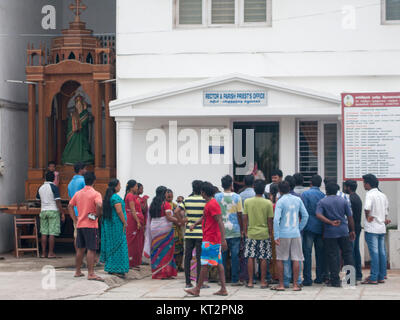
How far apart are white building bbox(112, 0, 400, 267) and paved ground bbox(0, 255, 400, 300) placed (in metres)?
3.28

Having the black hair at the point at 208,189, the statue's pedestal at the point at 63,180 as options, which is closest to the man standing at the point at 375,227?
the black hair at the point at 208,189

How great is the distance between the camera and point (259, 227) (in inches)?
476

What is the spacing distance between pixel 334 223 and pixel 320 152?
164 inches

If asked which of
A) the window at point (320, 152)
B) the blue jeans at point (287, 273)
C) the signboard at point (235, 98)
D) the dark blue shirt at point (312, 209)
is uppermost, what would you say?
the signboard at point (235, 98)

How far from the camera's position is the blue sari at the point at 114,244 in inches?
498

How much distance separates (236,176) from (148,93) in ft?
8.25

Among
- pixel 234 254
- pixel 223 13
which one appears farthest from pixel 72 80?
pixel 234 254

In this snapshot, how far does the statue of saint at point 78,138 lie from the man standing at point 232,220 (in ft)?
17.8

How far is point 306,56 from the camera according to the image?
1609cm

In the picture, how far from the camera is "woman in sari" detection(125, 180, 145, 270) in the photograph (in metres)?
13.8

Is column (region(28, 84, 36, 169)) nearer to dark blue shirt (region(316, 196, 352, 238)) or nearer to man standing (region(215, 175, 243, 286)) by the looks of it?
man standing (region(215, 175, 243, 286))

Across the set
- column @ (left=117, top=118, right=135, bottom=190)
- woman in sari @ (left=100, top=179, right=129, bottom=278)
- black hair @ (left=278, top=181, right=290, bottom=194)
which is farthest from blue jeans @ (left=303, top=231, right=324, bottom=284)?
column @ (left=117, top=118, right=135, bottom=190)

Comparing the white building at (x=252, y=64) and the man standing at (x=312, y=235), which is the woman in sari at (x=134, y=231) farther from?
the man standing at (x=312, y=235)

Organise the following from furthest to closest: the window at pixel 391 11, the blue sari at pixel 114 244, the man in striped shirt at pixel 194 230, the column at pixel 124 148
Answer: the window at pixel 391 11
the column at pixel 124 148
the blue sari at pixel 114 244
the man in striped shirt at pixel 194 230
